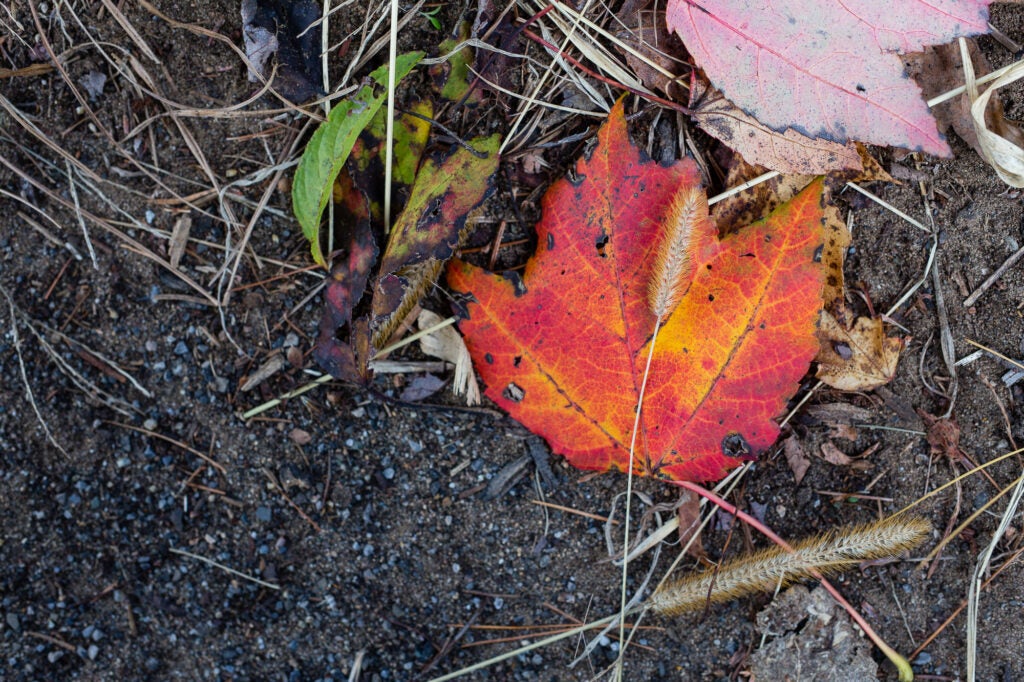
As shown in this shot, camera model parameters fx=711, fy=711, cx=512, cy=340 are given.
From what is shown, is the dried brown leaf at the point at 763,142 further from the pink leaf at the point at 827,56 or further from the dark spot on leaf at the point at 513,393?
the dark spot on leaf at the point at 513,393

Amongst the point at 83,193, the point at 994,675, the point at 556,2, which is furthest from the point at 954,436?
the point at 83,193

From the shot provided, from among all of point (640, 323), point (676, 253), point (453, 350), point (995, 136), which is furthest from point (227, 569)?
point (995, 136)

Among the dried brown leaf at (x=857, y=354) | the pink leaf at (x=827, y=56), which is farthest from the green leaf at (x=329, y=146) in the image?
the dried brown leaf at (x=857, y=354)

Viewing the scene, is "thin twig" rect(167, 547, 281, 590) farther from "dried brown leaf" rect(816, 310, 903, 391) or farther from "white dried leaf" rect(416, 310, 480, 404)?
"dried brown leaf" rect(816, 310, 903, 391)

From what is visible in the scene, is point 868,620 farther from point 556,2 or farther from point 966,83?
point 556,2

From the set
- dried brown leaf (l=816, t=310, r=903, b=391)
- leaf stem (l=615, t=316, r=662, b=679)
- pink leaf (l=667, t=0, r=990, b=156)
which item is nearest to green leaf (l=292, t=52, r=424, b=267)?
pink leaf (l=667, t=0, r=990, b=156)

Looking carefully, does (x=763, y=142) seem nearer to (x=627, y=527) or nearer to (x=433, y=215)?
(x=433, y=215)

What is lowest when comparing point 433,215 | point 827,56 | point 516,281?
point 516,281
